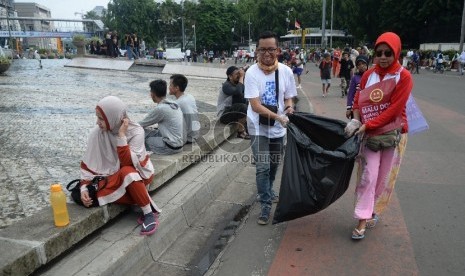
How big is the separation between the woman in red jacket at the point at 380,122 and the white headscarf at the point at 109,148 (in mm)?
1956

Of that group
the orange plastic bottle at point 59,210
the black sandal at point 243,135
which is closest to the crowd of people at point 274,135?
the orange plastic bottle at point 59,210

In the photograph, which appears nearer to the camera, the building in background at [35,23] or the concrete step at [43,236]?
the concrete step at [43,236]

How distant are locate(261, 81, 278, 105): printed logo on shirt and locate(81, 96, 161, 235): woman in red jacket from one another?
1.27 meters

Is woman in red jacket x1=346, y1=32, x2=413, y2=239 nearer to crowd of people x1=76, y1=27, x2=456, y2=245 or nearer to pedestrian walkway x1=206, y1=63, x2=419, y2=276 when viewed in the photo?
crowd of people x1=76, y1=27, x2=456, y2=245

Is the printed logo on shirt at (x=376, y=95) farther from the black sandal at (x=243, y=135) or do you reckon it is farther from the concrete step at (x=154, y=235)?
the black sandal at (x=243, y=135)

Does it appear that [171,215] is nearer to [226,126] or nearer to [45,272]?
[45,272]

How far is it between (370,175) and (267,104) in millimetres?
1198

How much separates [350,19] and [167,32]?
1391 inches

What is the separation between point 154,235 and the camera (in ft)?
11.6

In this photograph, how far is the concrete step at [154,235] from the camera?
2902 mm

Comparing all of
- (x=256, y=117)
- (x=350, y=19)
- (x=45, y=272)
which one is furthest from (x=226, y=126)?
(x=350, y=19)

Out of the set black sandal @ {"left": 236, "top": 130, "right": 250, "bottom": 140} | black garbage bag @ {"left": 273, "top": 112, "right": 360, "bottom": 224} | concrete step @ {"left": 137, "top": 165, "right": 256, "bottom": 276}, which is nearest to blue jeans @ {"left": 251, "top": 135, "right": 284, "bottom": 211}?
black garbage bag @ {"left": 273, "top": 112, "right": 360, "bottom": 224}

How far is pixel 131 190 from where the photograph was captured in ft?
11.2

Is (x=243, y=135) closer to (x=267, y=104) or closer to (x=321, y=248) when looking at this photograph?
(x=267, y=104)
